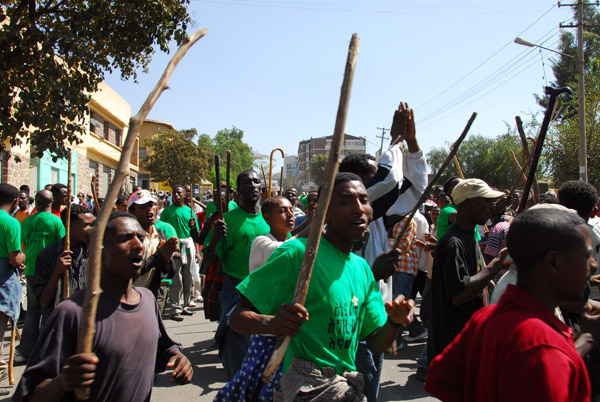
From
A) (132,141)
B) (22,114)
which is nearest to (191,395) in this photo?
(132,141)

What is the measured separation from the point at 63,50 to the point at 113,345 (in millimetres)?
6816

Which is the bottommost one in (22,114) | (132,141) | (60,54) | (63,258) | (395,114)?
(63,258)

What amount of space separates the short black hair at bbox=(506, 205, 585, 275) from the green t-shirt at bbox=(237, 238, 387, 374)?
803mm

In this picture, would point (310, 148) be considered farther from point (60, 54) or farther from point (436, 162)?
point (60, 54)

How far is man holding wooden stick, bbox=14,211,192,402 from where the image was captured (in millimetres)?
2141

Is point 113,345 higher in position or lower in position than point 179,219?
lower

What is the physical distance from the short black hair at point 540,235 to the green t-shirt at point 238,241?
3.54 m

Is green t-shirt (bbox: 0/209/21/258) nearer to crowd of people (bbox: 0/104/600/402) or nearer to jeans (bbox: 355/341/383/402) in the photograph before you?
crowd of people (bbox: 0/104/600/402)

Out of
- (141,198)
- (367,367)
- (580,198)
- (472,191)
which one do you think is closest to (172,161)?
(141,198)

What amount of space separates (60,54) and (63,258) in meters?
4.90

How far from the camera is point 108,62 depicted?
9078mm

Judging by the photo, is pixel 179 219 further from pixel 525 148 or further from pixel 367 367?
pixel 367 367

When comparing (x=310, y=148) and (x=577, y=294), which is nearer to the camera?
(x=577, y=294)

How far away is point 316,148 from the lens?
430 ft
